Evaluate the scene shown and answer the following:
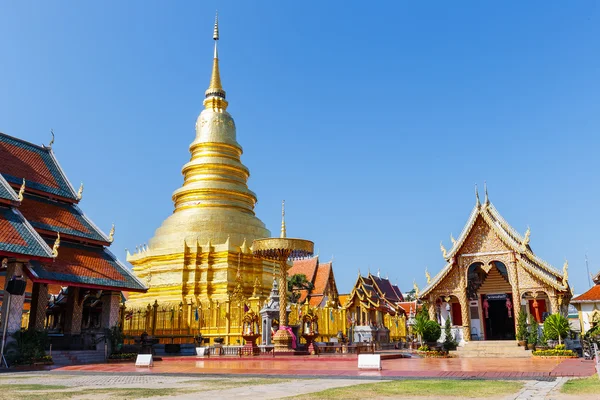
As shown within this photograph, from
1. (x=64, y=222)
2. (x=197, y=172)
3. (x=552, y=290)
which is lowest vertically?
(x=552, y=290)

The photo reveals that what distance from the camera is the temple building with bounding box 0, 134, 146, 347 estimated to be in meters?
17.1

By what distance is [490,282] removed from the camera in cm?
2489

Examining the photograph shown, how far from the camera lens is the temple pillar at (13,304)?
Answer: 53.9ft

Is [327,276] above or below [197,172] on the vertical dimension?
below

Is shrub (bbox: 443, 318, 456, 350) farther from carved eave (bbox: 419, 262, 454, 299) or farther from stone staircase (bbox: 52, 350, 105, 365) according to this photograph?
stone staircase (bbox: 52, 350, 105, 365)

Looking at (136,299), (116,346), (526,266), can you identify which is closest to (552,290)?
(526,266)

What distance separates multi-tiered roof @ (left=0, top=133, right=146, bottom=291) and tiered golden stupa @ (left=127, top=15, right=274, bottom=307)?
7.03 meters

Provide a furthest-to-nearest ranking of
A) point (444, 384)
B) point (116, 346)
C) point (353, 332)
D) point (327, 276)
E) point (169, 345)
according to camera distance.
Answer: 1. point (327, 276)
2. point (353, 332)
3. point (169, 345)
4. point (116, 346)
5. point (444, 384)

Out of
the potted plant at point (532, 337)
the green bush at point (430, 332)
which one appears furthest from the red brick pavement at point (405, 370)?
the potted plant at point (532, 337)

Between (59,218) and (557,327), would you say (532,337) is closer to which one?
(557,327)

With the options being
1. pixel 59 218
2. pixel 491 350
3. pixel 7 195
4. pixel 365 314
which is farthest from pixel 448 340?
pixel 7 195

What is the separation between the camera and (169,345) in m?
24.1

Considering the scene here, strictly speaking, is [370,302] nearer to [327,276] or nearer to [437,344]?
[437,344]

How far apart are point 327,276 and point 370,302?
12221 mm
